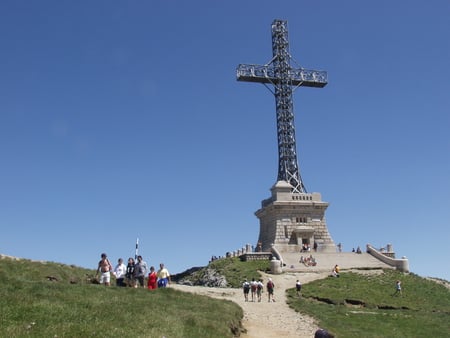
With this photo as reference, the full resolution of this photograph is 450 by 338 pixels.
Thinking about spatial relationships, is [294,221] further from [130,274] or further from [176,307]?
[176,307]

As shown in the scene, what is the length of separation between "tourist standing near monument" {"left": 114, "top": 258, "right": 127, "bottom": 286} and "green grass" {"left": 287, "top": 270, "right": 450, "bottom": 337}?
9.41 metres

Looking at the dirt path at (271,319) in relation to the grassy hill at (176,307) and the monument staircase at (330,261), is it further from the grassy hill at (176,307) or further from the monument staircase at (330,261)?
the monument staircase at (330,261)

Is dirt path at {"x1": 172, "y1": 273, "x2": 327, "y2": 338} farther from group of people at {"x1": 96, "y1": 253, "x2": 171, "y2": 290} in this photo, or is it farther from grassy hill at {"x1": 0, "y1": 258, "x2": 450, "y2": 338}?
group of people at {"x1": 96, "y1": 253, "x2": 171, "y2": 290}

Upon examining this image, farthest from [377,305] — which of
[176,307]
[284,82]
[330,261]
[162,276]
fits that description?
[284,82]

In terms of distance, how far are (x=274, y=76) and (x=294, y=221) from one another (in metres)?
19.5

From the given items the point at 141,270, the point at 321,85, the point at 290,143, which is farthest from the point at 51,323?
the point at 321,85

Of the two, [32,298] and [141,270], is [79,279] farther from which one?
[32,298]

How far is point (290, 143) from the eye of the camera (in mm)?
61438

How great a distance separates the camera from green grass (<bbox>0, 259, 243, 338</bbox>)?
10.7 m

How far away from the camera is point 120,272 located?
22.5 meters

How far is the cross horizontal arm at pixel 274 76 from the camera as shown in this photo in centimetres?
6250

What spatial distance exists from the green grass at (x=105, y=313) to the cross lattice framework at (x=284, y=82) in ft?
131

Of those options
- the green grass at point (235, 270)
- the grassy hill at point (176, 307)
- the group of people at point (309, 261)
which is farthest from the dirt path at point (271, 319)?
the group of people at point (309, 261)

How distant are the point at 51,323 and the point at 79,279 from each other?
15.5 metres
